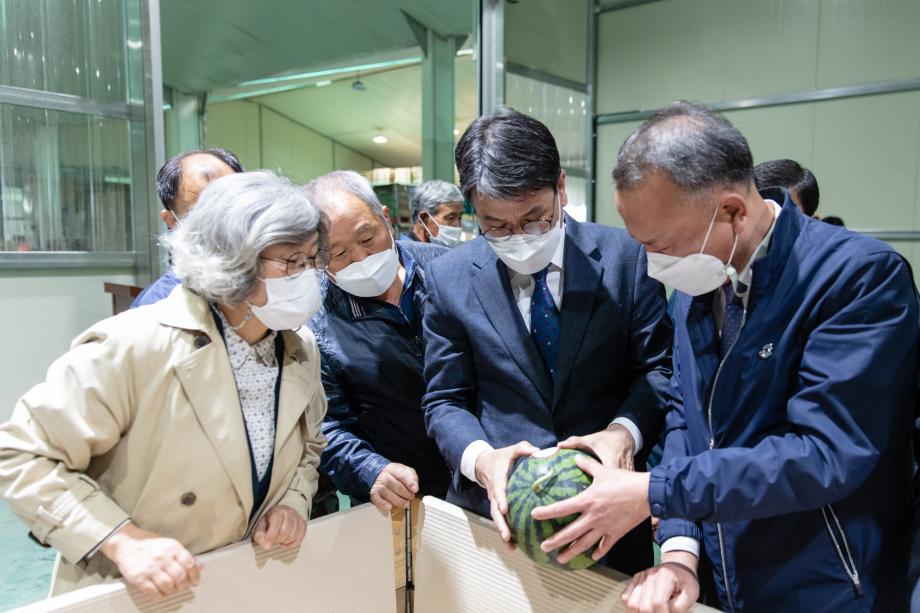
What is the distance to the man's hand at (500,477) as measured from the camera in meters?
1.39

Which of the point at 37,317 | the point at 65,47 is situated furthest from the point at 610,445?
the point at 65,47

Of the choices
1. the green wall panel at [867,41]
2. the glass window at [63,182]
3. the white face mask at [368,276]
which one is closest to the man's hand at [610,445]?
the white face mask at [368,276]

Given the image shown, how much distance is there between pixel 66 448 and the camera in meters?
1.26

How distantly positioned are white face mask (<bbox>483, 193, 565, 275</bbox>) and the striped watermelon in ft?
1.56

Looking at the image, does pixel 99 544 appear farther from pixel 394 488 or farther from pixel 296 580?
pixel 394 488

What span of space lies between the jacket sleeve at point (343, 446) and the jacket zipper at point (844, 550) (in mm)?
1005

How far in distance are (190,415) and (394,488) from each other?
54cm

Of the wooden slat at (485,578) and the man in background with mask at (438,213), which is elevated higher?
the man in background with mask at (438,213)

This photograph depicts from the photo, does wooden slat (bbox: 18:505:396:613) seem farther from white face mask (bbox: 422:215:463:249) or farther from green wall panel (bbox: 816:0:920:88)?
green wall panel (bbox: 816:0:920:88)

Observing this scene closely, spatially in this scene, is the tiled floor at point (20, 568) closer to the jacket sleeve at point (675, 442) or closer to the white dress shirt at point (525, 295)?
the white dress shirt at point (525, 295)

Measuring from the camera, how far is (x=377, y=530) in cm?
173

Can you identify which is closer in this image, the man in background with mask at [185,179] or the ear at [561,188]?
the ear at [561,188]

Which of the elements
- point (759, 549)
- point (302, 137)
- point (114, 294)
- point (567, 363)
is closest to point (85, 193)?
point (114, 294)

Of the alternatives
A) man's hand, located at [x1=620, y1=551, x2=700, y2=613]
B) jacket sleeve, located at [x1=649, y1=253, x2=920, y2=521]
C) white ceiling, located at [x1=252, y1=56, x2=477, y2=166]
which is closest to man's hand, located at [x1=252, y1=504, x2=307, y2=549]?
man's hand, located at [x1=620, y1=551, x2=700, y2=613]
